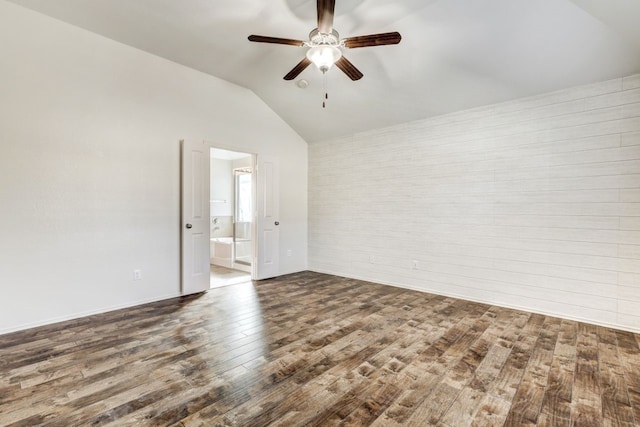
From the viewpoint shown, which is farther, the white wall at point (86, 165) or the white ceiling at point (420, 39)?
the white wall at point (86, 165)

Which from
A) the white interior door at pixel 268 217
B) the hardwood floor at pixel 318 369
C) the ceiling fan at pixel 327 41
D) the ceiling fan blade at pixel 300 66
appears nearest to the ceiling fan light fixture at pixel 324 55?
the ceiling fan at pixel 327 41

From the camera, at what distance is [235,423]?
1717 millimetres

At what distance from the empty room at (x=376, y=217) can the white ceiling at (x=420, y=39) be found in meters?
0.03

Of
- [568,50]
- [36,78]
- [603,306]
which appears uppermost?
[568,50]

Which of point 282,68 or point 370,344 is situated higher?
point 282,68

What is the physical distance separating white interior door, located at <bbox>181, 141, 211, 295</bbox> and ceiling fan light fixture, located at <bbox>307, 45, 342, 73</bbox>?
7.79 feet

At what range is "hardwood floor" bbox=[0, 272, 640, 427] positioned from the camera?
5.95 ft

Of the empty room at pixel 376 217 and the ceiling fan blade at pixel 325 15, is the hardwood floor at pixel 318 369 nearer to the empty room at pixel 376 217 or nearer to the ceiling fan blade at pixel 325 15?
the empty room at pixel 376 217

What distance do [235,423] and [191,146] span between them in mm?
3568

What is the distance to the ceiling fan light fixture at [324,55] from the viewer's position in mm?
2591

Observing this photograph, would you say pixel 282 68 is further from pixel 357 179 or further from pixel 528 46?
pixel 528 46

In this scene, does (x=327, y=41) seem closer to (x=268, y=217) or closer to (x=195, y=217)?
(x=195, y=217)

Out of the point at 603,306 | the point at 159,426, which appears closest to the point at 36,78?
the point at 159,426

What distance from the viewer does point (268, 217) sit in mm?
5359
